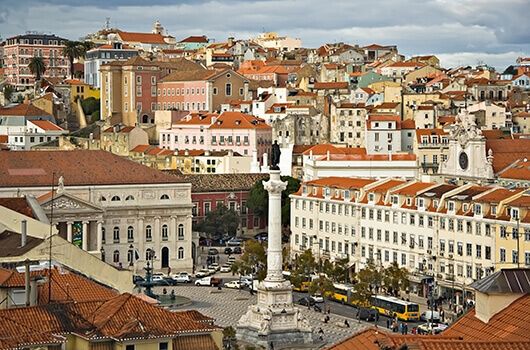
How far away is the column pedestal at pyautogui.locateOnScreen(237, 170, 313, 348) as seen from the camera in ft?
179

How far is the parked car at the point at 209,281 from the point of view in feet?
254

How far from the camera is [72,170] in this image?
86375 millimetres

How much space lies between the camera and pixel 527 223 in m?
65.0

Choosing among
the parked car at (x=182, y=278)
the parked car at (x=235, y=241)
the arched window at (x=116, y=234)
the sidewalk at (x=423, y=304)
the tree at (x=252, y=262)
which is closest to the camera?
the sidewalk at (x=423, y=304)

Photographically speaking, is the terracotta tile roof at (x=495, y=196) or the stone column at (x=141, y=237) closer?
the terracotta tile roof at (x=495, y=196)

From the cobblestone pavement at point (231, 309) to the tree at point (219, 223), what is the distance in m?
21.3

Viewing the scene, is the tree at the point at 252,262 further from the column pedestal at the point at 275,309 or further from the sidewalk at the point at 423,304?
the column pedestal at the point at 275,309

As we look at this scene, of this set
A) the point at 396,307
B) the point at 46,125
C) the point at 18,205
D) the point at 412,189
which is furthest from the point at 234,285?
the point at 46,125

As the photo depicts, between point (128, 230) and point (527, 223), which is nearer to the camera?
point (527, 223)

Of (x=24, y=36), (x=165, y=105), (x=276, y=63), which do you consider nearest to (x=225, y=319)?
(x=165, y=105)

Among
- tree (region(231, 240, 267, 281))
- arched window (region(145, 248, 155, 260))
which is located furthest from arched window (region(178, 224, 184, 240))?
tree (region(231, 240, 267, 281))

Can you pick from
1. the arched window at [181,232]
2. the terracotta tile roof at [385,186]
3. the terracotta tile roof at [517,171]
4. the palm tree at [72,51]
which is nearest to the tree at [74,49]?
the palm tree at [72,51]

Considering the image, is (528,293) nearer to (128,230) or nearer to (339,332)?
(339,332)

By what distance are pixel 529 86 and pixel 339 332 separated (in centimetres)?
9937
